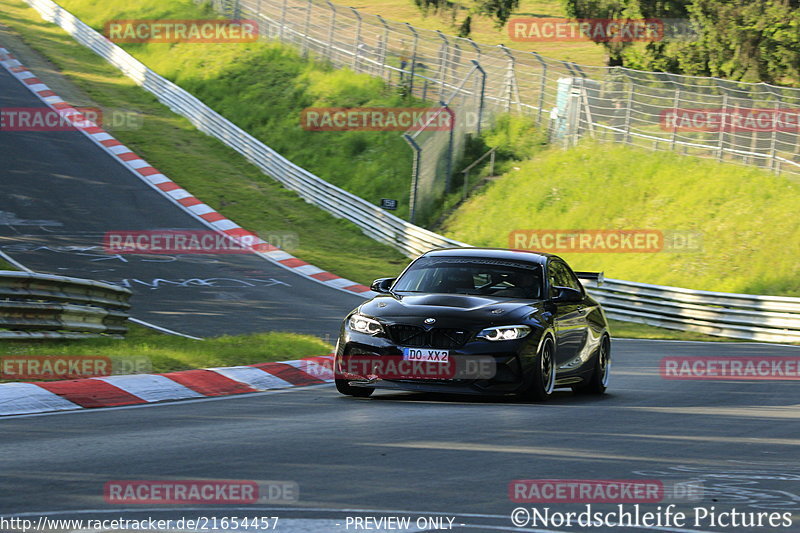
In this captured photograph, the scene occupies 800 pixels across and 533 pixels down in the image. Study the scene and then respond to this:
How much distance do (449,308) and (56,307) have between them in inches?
194

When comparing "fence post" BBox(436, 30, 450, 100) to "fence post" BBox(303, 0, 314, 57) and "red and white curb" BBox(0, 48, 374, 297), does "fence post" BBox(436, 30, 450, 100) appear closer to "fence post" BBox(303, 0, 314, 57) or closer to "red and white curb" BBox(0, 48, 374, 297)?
"fence post" BBox(303, 0, 314, 57)

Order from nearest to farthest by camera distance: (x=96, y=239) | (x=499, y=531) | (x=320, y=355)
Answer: (x=499, y=531), (x=320, y=355), (x=96, y=239)

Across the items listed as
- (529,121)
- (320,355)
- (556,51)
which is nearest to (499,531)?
(320,355)

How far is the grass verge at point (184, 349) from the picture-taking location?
12.2 meters

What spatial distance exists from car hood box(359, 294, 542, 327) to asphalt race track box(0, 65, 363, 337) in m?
6.81

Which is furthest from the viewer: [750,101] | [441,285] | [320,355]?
[750,101]

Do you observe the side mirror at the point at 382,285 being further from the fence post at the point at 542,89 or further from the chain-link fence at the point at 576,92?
the fence post at the point at 542,89

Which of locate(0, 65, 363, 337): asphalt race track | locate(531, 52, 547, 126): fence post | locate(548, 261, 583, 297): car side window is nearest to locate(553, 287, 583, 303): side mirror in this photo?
locate(548, 261, 583, 297): car side window

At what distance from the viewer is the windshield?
37.6 ft

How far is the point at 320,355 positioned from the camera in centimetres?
1424

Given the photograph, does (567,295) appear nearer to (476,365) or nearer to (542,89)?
(476,365)

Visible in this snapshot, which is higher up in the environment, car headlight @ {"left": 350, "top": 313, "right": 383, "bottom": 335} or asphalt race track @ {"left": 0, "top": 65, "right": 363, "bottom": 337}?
car headlight @ {"left": 350, "top": 313, "right": 383, "bottom": 335}

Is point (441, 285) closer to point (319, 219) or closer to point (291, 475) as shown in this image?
point (291, 475)

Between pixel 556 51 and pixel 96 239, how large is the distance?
142 ft
